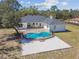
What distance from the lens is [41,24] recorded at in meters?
46.2

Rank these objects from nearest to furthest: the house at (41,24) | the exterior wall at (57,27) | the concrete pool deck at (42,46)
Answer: the concrete pool deck at (42,46) < the exterior wall at (57,27) < the house at (41,24)

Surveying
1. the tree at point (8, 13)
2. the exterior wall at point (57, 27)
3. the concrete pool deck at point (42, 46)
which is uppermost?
the tree at point (8, 13)

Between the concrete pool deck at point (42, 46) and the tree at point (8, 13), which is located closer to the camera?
the concrete pool deck at point (42, 46)

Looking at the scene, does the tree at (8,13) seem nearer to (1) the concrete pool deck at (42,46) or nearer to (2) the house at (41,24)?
(1) the concrete pool deck at (42,46)

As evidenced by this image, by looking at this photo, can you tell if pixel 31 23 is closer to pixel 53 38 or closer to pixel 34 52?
pixel 53 38

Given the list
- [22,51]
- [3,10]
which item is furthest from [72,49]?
[3,10]

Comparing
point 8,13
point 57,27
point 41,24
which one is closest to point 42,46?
point 8,13

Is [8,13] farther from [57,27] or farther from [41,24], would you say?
[41,24]

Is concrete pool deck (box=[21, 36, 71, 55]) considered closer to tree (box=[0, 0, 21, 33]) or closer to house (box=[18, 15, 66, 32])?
tree (box=[0, 0, 21, 33])

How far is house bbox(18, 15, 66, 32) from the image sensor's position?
40938mm

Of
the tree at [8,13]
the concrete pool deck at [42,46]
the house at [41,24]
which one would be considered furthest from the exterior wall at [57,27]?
the tree at [8,13]

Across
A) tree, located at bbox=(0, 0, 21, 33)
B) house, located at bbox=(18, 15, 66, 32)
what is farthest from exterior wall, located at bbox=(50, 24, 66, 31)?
tree, located at bbox=(0, 0, 21, 33)

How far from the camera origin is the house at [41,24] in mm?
40938

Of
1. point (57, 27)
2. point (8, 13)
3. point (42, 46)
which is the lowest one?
point (42, 46)
